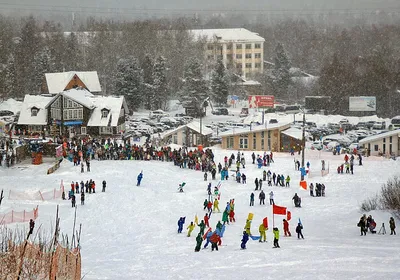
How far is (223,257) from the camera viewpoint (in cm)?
1791

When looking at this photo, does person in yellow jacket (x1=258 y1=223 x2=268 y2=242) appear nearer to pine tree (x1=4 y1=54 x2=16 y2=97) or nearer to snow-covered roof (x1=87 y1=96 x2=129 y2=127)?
snow-covered roof (x1=87 y1=96 x2=129 y2=127)

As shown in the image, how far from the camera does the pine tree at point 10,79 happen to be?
63.6 meters

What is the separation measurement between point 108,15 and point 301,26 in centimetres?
7710

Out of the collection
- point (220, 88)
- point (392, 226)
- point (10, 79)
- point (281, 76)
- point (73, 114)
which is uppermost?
point (281, 76)

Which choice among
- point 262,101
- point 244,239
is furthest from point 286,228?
point 262,101

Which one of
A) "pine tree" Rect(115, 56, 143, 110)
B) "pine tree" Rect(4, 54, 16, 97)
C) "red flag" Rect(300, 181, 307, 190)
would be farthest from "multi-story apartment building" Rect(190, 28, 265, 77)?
"red flag" Rect(300, 181, 307, 190)

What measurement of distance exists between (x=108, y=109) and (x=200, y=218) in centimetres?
2518

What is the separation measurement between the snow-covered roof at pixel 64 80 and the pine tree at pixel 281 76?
832 inches

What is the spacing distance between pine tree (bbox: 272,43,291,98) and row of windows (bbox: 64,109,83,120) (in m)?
30.7

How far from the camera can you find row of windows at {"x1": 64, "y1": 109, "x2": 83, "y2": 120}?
158ft

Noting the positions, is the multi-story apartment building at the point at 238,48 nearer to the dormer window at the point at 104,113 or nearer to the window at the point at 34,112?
the dormer window at the point at 104,113

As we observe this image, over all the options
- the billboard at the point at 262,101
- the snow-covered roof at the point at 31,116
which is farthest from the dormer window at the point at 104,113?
the billboard at the point at 262,101

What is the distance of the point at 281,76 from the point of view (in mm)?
74062

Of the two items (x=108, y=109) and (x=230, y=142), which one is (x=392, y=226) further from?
(x=108, y=109)
